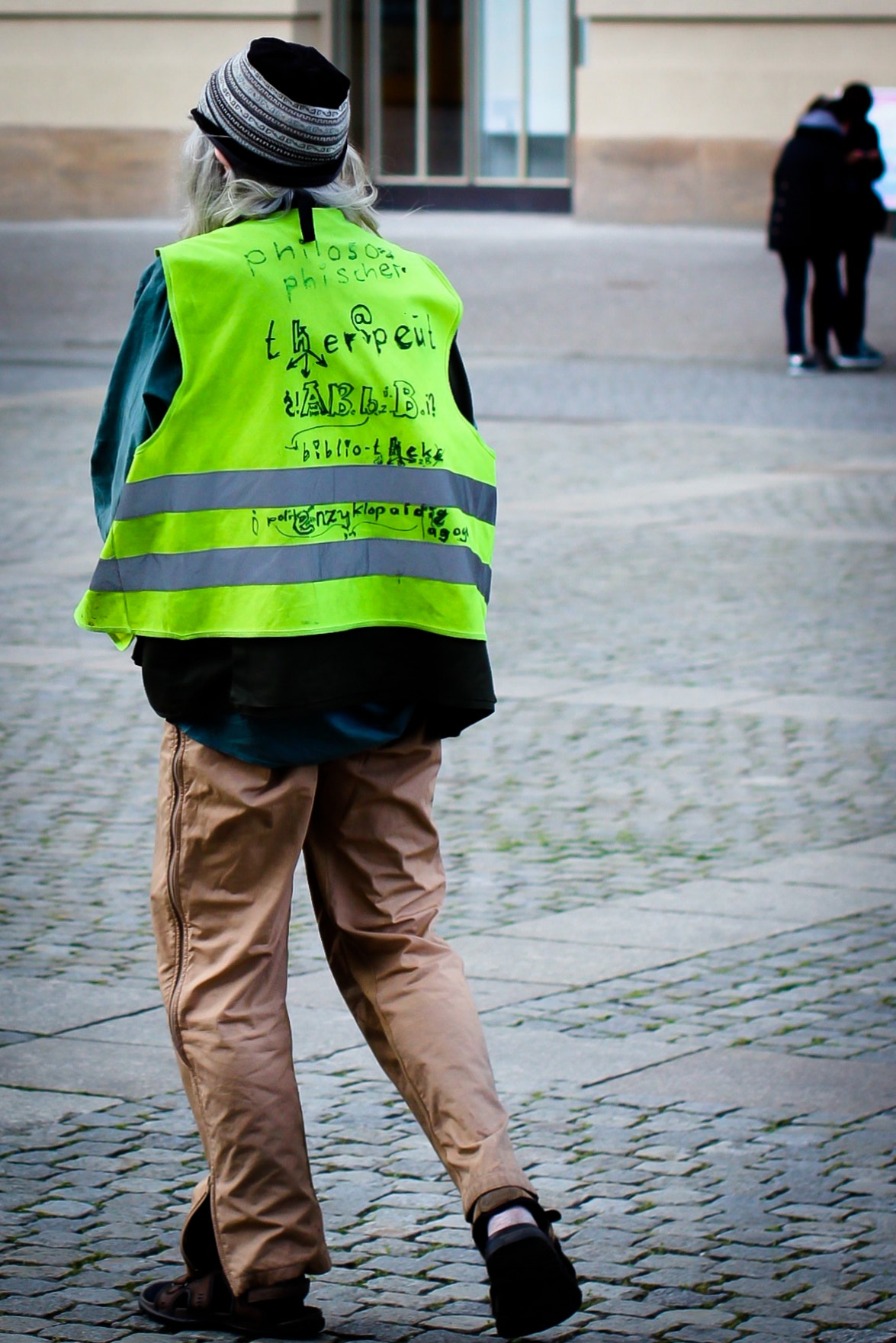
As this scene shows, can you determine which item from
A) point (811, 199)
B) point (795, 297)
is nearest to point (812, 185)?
point (811, 199)

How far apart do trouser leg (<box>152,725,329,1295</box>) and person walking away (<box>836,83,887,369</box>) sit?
48.7 feet

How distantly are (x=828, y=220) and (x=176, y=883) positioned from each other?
14.5 metres

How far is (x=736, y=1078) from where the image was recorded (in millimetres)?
4289

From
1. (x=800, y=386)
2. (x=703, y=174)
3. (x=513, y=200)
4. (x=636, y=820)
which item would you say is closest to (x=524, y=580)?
(x=636, y=820)

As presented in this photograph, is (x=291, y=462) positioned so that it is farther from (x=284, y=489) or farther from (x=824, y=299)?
(x=824, y=299)

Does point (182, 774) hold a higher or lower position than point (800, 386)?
→ higher

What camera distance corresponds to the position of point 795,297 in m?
17.3

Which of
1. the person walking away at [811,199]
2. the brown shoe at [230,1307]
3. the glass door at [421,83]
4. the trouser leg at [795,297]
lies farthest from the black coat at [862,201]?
the brown shoe at [230,1307]

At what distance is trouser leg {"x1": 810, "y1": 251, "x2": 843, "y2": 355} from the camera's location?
17.0m

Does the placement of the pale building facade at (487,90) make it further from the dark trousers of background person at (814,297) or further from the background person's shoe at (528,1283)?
the background person's shoe at (528,1283)

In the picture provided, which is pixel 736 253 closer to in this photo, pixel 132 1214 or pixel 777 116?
pixel 777 116

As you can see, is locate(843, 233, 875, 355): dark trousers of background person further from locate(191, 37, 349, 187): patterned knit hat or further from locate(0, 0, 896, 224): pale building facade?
locate(191, 37, 349, 187): patterned knit hat

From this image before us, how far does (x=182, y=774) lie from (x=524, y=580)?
6606mm

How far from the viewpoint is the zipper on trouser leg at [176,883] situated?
313 centimetres
